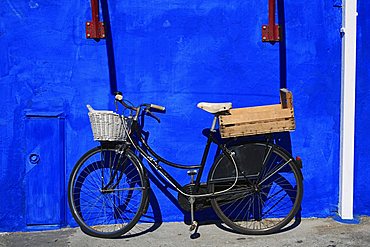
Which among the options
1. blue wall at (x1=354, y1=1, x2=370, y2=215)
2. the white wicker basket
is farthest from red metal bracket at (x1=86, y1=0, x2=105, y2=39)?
blue wall at (x1=354, y1=1, x2=370, y2=215)

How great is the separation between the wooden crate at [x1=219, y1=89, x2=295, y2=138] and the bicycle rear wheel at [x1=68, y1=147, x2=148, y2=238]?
1032 mm

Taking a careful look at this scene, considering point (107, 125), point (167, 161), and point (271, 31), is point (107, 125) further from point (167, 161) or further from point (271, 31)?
point (271, 31)

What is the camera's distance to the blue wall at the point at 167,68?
555 centimetres

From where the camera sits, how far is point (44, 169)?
5.64 m

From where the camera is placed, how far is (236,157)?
17.9ft

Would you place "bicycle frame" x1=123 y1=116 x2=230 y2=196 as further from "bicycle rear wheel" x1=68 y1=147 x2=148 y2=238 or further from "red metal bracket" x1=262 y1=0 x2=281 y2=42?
"red metal bracket" x1=262 y1=0 x2=281 y2=42

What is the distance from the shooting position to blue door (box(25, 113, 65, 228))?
18.4 feet

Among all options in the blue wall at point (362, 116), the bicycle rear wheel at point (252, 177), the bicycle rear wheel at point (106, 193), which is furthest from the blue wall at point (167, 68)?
the bicycle rear wheel at point (252, 177)


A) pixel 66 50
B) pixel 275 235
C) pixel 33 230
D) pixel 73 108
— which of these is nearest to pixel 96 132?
pixel 73 108

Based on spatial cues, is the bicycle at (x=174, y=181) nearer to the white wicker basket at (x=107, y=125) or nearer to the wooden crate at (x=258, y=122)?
the white wicker basket at (x=107, y=125)

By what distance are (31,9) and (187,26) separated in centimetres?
156

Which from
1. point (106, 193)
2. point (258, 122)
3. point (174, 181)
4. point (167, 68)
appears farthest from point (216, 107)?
point (106, 193)

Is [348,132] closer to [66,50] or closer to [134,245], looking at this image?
[134,245]

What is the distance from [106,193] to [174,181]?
70cm
